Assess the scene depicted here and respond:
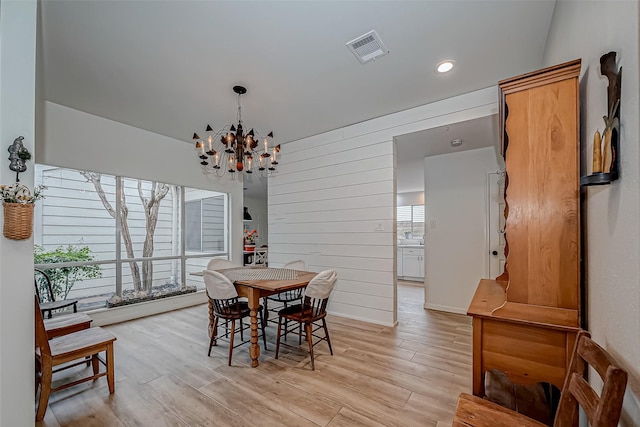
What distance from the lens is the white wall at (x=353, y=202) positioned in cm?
370

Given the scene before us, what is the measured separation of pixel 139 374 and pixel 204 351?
61cm

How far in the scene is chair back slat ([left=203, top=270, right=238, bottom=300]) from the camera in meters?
2.61

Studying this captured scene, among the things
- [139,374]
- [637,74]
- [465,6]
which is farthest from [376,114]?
[139,374]

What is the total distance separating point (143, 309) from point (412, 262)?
597cm

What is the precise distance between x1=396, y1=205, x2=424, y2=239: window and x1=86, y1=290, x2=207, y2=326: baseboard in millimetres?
5932

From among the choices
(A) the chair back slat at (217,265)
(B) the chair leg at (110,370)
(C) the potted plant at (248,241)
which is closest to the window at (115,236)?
(C) the potted plant at (248,241)

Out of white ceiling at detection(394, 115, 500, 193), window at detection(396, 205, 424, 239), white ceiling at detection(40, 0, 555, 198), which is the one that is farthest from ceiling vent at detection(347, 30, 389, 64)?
window at detection(396, 205, 424, 239)

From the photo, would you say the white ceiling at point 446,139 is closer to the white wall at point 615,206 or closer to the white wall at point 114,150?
the white wall at point 615,206

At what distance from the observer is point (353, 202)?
4141 millimetres

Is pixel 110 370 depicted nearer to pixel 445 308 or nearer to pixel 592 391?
pixel 592 391

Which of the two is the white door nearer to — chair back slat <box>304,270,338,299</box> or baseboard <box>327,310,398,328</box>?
baseboard <box>327,310,398,328</box>

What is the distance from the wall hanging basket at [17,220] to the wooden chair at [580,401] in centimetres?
237

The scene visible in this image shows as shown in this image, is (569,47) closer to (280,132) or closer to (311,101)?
(311,101)

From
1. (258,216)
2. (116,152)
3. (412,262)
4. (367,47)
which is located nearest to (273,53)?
(367,47)
